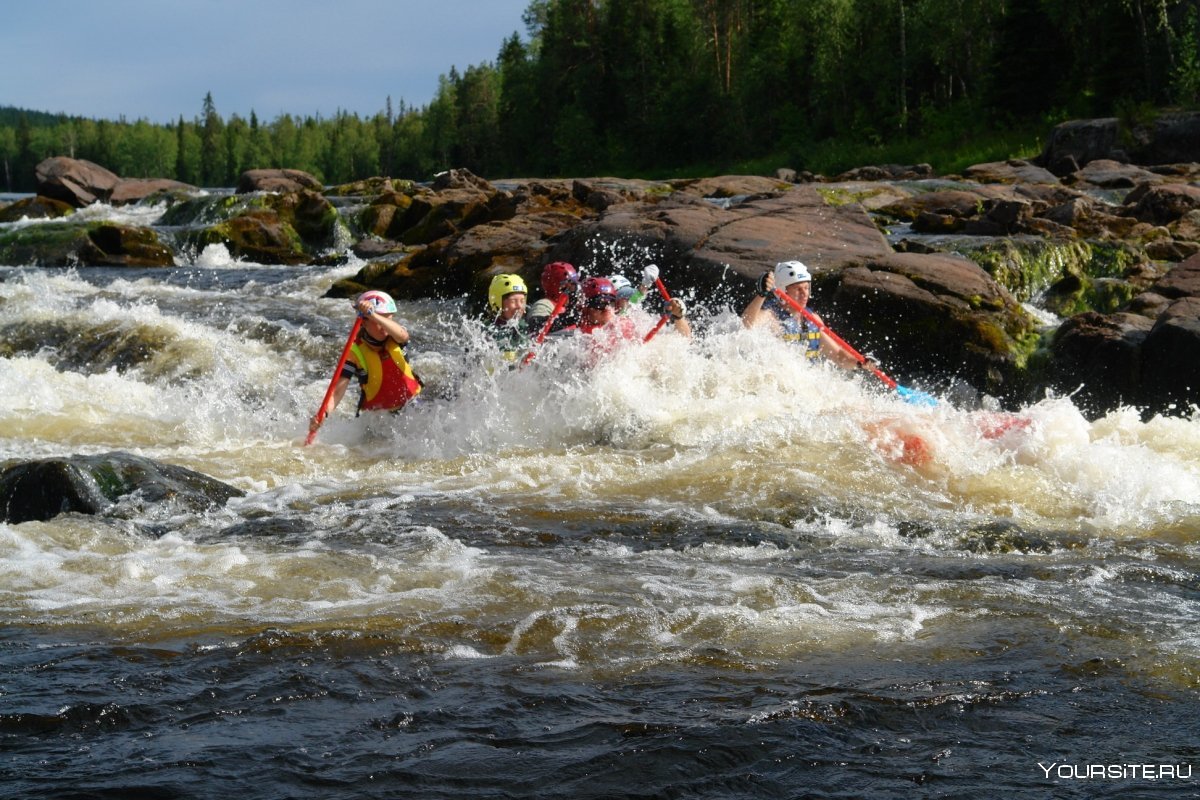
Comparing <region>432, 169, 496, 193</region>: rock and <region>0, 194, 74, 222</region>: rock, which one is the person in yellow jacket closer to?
<region>432, 169, 496, 193</region>: rock

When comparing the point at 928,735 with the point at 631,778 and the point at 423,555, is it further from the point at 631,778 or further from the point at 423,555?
the point at 423,555

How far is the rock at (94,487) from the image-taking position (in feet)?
22.8

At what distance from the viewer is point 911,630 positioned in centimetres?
511

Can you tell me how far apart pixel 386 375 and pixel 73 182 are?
35.9 metres

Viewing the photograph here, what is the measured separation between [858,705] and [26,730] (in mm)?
2910

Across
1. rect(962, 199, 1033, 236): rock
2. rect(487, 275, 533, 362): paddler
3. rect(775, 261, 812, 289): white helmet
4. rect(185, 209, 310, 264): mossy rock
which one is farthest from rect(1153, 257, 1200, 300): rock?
rect(185, 209, 310, 264): mossy rock

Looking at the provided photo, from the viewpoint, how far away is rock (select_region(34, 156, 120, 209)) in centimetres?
4022

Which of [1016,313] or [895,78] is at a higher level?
[895,78]

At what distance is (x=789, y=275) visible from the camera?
422 inches

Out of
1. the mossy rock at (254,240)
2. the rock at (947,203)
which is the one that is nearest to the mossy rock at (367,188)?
the mossy rock at (254,240)

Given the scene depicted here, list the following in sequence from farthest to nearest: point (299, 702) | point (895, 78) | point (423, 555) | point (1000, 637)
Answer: point (895, 78)
point (423, 555)
point (1000, 637)
point (299, 702)

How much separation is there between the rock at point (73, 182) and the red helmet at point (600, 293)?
34.0 metres

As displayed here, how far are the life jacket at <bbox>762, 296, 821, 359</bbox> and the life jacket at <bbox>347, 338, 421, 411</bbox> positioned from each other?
3.33 meters

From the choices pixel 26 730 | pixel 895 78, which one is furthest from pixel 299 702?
pixel 895 78
